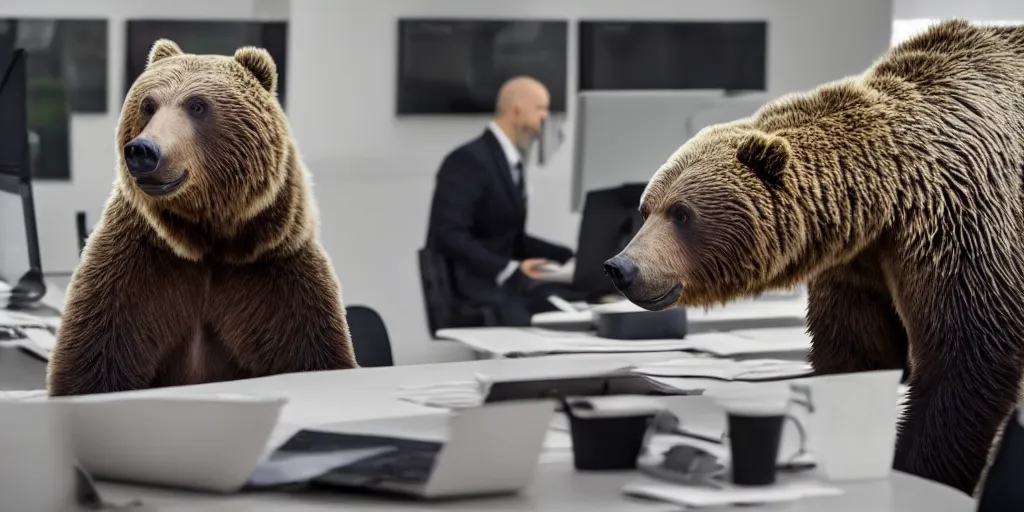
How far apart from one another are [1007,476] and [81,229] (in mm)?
1271

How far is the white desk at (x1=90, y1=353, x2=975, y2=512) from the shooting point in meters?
1.47

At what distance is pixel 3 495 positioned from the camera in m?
1.41

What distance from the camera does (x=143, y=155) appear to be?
4.79 feet

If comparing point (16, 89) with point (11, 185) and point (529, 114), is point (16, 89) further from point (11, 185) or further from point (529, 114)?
point (529, 114)

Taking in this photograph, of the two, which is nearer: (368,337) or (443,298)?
(368,337)

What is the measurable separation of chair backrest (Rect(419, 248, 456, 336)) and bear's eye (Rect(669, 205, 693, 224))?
3.26ft

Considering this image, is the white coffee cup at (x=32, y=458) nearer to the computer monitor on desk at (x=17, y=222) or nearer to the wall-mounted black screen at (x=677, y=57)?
the computer monitor on desk at (x=17, y=222)

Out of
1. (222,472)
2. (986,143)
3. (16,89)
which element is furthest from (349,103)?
(986,143)

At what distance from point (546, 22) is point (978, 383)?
187 centimetres

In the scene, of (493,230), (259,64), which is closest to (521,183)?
(493,230)

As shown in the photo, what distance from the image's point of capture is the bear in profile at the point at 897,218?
4.86 feet

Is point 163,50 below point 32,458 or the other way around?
the other way around

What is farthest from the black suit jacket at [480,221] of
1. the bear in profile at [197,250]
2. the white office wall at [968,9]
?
the white office wall at [968,9]

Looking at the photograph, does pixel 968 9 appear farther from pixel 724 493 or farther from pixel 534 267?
pixel 534 267
